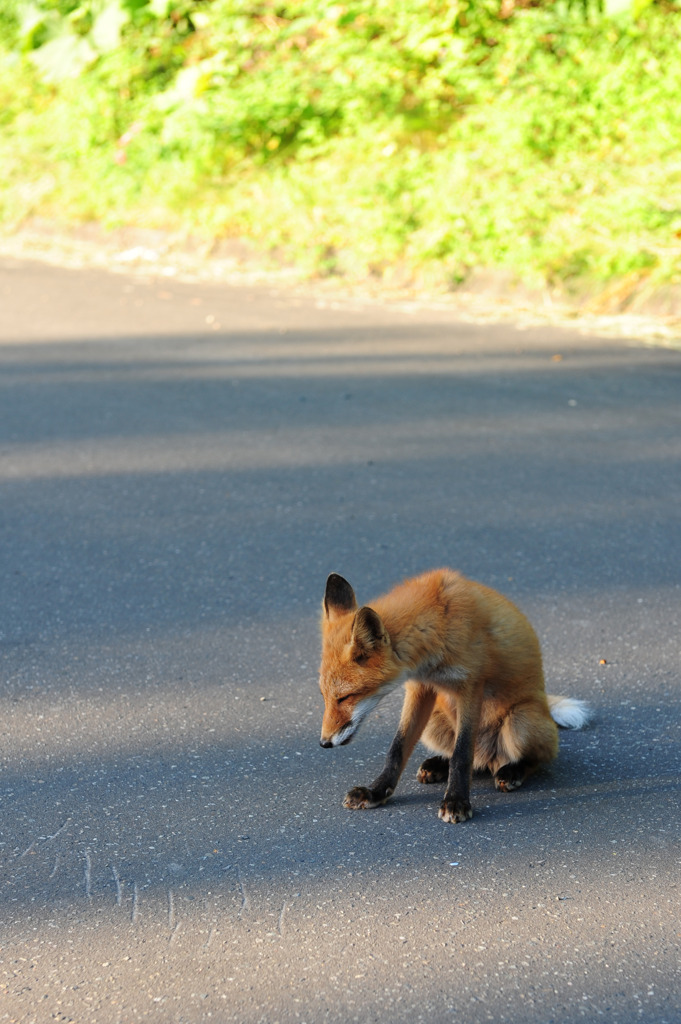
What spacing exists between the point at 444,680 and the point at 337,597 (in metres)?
0.37

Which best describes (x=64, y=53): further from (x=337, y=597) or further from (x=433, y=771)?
(x=433, y=771)

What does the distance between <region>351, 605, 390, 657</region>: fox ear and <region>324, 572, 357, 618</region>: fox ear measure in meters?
0.20

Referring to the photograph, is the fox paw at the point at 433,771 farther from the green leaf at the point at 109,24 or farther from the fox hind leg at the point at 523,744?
the green leaf at the point at 109,24

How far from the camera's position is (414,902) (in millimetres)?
→ 2684

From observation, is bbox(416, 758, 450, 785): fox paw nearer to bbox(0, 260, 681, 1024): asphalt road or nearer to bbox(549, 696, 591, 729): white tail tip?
bbox(0, 260, 681, 1024): asphalt road

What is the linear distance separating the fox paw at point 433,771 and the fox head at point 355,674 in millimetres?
459

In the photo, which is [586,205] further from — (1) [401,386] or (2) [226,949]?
(2) [226,949]

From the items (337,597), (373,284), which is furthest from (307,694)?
(373,284)

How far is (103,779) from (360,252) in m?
9.28

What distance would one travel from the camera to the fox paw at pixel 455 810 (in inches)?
120

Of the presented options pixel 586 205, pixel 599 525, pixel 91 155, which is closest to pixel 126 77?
pixel 91 155

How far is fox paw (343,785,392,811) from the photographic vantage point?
3.12 metres

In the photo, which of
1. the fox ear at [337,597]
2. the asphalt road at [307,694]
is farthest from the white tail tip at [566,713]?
the fox ear at [337,597]

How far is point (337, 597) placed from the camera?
10.2 ft
